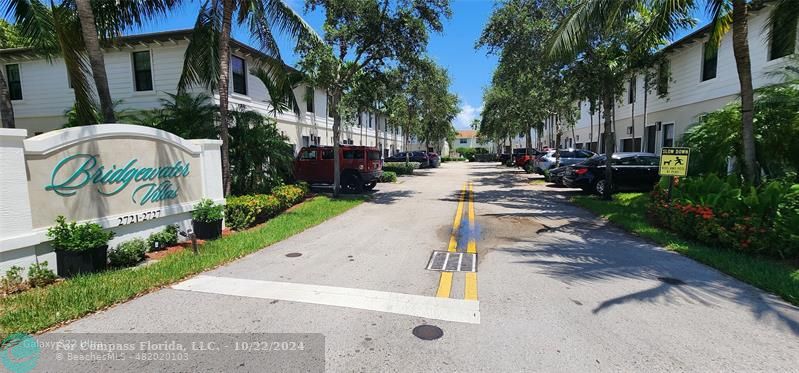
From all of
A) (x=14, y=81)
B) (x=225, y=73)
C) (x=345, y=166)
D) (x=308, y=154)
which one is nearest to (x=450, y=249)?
(x=225, y=73)

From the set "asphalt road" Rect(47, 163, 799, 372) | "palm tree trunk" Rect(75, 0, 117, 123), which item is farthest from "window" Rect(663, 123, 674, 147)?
"palm tree trunk" Rect(75, 0, 117, 123)

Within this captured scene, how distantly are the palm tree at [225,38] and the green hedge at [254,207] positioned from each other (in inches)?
32.9

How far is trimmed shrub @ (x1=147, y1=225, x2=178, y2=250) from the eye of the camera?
22.3 ft


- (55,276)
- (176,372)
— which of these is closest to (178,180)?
(55,276)

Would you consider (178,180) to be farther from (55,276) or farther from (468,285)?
(468,285)

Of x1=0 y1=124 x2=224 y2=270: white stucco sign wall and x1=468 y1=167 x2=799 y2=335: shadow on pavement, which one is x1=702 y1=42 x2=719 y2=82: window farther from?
x1=0 y1=124 x2=224 y2=270: white stucco sign wall

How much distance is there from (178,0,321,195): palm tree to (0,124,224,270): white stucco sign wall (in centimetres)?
211

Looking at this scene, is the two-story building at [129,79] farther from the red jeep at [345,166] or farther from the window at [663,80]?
the window at [663,80]

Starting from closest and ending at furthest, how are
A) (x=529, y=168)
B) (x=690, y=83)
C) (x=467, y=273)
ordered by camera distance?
1. (x=467, y=273)
2. (x=690, y=83)
3. (x=529, y=168)

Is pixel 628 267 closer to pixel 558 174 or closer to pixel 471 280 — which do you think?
pixel 471 280

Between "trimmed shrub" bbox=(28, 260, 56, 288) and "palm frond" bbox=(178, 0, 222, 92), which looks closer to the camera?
"trimmed shrub" bbox=(28, 260, 56, 288)

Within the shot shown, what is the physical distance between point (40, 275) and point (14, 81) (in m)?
18.2

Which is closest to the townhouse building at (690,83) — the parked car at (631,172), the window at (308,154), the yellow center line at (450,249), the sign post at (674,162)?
the parked car at (631,172)

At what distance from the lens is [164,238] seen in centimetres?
699
